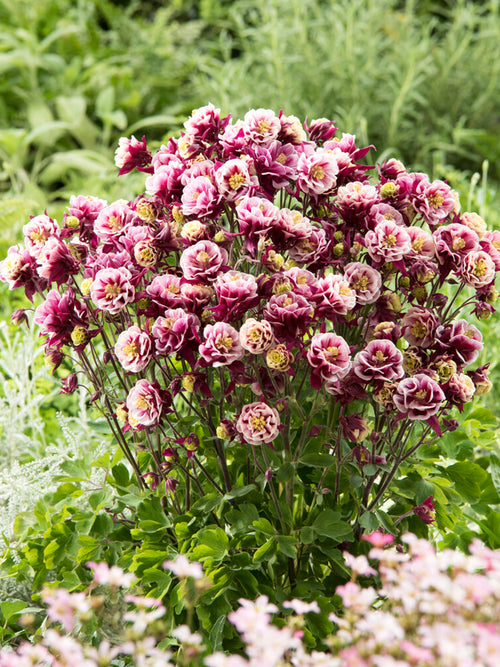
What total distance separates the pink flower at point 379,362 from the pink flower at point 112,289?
0.35m

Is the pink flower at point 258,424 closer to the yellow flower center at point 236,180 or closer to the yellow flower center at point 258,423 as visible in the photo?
the yellow flower center at point 258,423

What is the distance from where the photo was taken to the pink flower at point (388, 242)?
96cm

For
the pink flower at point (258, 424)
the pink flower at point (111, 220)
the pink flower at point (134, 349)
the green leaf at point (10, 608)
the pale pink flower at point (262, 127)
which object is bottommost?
the green leaf at point (10, 608)

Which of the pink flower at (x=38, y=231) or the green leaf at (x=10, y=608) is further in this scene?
the green leaf at (x=10, y=608)

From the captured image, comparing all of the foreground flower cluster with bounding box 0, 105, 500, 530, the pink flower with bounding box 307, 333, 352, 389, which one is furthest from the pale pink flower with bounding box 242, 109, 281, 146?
the pink flower with bounding box 307, 333, 352, 389

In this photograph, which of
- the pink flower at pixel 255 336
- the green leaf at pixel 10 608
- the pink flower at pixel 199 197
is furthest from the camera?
the green leaf at pixel 10 608

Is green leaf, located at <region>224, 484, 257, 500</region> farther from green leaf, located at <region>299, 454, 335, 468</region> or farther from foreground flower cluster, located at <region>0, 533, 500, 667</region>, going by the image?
foreground flower cluster, located at <region>0, 533, 500, 667</region>

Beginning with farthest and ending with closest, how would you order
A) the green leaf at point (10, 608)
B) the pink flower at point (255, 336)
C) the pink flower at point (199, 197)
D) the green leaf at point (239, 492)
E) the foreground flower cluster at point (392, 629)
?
the green leaf at point (10, 608) → the green leaf at point (239, 492) → the pink flower at point (199, 197) → the pink flower at point (255, 336) → the foreground flower cluster at point (392, 629)

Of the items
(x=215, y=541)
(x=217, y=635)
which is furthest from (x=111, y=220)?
(x=217, y=635)

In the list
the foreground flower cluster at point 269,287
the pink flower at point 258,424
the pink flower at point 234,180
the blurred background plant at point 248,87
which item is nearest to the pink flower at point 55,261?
the foreground flower cluster at point 269,287

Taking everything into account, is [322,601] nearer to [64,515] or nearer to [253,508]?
[253,508]

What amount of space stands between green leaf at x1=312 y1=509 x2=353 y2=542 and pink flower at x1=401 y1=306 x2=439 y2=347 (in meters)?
0.31

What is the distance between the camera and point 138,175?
3143 millimetres

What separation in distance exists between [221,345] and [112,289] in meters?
0.20
